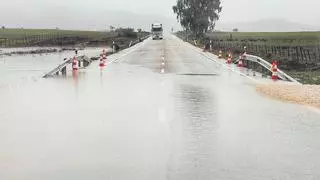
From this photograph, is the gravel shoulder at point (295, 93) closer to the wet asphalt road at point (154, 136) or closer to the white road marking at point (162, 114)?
the wet asphalt road at point (154, 136)

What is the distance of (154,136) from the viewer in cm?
1045

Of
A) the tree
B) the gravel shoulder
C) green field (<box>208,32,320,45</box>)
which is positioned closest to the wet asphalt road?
the gravel shoulder

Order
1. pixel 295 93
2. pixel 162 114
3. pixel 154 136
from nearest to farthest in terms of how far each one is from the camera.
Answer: pixel 154 136, pixel 162 114, pixel 295 93

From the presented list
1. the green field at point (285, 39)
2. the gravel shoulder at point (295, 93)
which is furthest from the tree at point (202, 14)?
the gravel shoulder at point (295, 93)

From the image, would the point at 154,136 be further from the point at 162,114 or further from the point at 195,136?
the point at 162,114

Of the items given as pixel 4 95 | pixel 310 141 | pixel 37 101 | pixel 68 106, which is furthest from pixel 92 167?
pixel 4 95

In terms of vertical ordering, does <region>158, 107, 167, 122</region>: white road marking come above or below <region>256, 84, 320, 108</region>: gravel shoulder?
above

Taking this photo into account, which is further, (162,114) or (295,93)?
(295,93)

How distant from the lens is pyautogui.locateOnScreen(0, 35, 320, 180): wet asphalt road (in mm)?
7812

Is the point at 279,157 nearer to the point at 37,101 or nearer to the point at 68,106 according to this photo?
the point at 68,106

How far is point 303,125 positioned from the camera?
40.1 ft

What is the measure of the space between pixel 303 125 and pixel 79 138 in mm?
4885

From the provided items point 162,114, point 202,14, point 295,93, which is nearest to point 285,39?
point 202,14

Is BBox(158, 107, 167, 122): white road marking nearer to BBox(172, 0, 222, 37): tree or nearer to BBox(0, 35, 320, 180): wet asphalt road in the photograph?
BBox(0, 35, 320, 180): wet asphalt road
